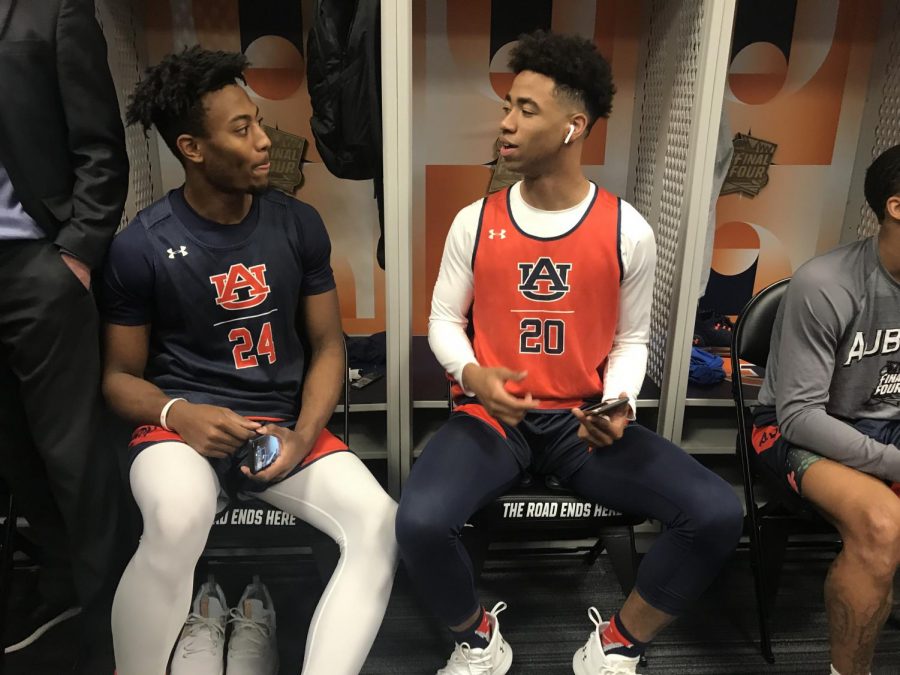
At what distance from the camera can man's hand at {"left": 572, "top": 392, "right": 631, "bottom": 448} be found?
1528 mm

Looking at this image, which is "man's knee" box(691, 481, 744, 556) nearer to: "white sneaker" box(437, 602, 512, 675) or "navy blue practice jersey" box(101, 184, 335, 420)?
"white sneaker" box(437, 602, 512, 675)

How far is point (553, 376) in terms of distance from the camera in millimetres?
1671

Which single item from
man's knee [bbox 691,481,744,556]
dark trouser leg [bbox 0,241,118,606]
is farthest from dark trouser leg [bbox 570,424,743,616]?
dark trouser leg [bbox 0,241,118,606]

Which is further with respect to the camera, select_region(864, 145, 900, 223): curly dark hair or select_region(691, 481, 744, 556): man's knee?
select_region(864, 145, 900, 223): curly dark hair

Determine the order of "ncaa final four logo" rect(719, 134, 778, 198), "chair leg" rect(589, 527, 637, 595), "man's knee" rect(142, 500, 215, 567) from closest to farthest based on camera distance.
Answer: "man's knee" rect(142, 500, 215, 567), "chair leg" rect(589, 527, 637, 595), "ncaa final four logo" rect(719, 134, 778, 198)

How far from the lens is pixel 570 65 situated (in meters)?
1.54

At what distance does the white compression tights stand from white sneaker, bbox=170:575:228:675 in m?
0.11

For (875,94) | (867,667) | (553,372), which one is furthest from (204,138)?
(875,94)

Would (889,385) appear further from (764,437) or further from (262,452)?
(262,452)

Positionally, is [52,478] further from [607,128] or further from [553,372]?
[607,128]

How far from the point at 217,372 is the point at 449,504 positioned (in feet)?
1.95

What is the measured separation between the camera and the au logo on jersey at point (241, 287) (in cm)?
156

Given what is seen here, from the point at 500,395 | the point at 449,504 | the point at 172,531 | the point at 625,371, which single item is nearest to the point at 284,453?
the point at 172,531

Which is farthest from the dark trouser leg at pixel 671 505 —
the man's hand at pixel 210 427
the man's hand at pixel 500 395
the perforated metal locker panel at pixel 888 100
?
the perforated metal locker panel at pixel 888 100
